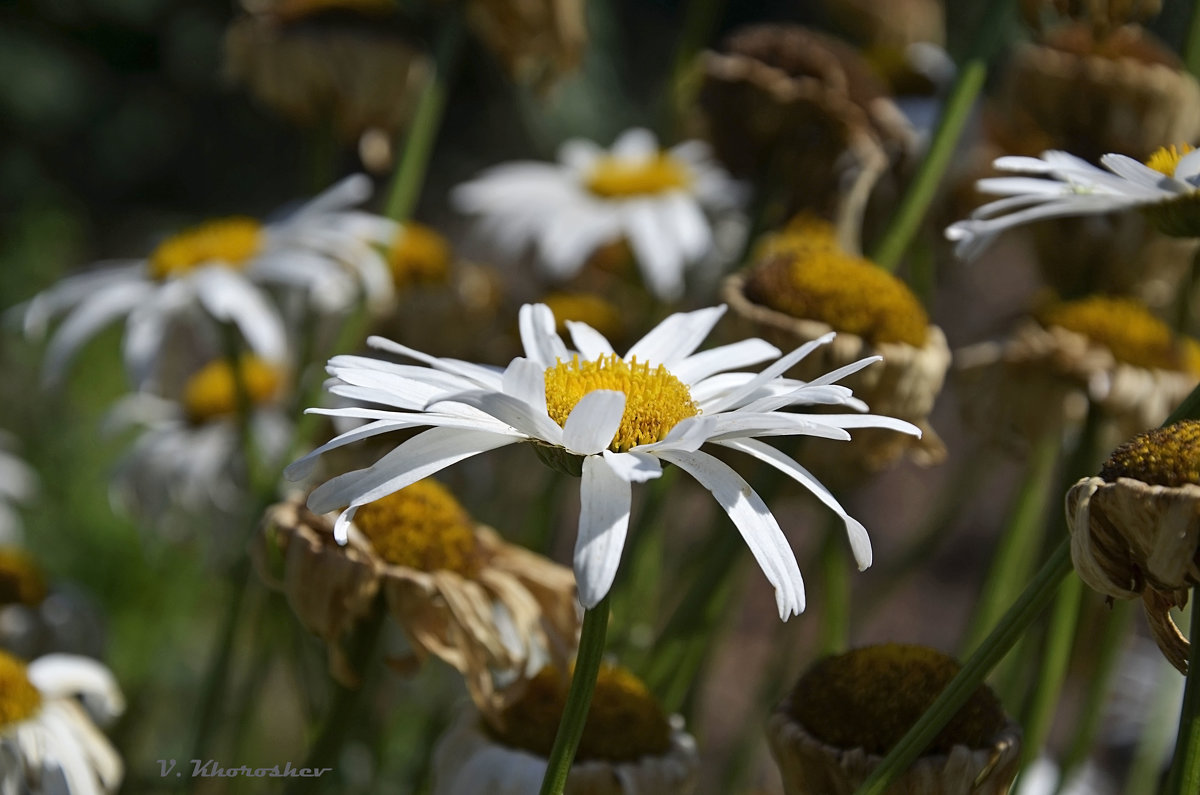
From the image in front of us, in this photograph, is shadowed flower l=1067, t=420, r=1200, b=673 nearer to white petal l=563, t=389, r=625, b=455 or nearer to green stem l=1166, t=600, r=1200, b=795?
green stem l=1166, t=600, r=1200, b=795

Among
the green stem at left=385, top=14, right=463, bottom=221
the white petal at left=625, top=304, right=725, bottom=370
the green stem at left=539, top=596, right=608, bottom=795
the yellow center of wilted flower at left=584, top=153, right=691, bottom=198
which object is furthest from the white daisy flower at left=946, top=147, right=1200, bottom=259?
the yellow center of wilted flower at left=584, top=153, right=691, bottom=198

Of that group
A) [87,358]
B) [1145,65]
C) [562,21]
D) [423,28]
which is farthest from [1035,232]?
[87,358]

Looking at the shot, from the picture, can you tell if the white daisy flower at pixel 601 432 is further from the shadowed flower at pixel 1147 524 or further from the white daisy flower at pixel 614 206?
the white daisy flower at pixel 614 206

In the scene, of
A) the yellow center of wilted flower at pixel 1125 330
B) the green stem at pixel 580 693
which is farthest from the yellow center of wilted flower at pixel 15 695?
the yellow center of wilted flower at pixel 1125 330

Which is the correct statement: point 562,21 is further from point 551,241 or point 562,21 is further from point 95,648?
point 95,648

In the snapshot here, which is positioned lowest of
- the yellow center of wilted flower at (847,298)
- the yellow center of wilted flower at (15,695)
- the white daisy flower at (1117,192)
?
the yellow center of wilted flower at (15,695)

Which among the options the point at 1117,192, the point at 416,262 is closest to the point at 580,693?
the point at 1117,192

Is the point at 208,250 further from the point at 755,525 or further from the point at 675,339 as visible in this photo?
the point at 755,525
